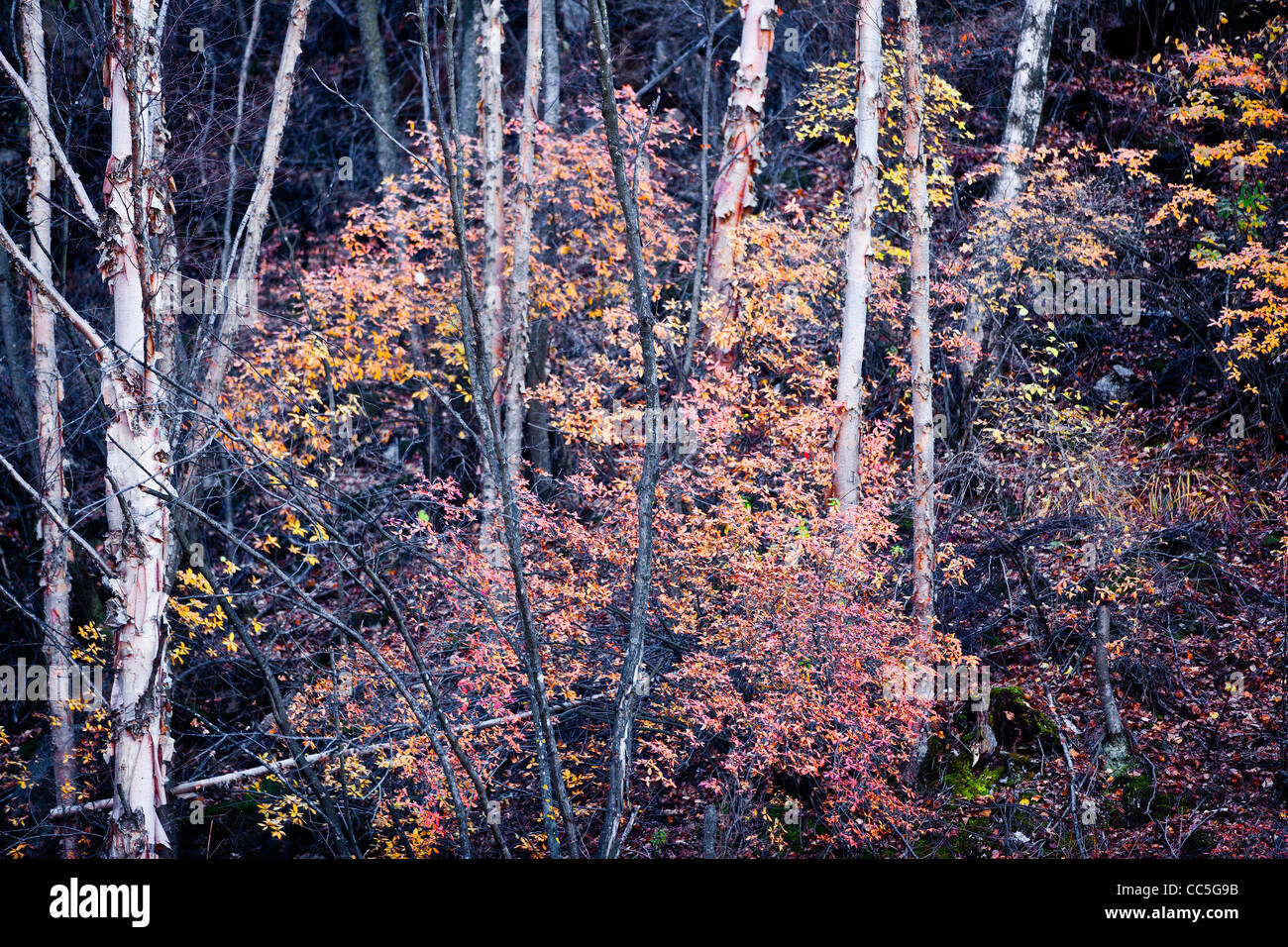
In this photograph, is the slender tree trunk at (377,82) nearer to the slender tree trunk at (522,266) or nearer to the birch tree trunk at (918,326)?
the slender tree trunk at (522,266)

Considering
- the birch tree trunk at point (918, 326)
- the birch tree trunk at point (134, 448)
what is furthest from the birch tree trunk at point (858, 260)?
the birch tree trunk at point (134, 448)

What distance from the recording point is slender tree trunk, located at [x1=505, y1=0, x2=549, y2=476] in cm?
1223

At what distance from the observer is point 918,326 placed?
33.6 ft

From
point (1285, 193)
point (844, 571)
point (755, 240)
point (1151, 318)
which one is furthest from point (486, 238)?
point (1285, 193)

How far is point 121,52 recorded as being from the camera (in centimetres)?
637

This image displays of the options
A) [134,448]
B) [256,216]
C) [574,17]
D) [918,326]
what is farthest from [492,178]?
[574,17]

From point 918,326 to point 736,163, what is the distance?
302 centimetres

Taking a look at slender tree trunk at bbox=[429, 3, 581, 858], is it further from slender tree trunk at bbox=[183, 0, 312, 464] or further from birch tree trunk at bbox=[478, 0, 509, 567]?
slender tree trunk at bbox=[183, 0, 312, 464]

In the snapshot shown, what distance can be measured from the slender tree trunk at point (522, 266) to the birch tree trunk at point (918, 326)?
464 cm

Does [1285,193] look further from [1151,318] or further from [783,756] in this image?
[783,756]

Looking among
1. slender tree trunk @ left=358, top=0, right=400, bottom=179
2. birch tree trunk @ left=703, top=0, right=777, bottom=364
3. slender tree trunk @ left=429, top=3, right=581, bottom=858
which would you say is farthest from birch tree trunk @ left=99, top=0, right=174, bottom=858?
slender tree trunk @ left=358, top=0, right=400, bottom=179

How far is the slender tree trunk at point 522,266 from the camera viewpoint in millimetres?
12227

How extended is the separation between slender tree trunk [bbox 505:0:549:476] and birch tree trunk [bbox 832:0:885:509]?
3858 mm
